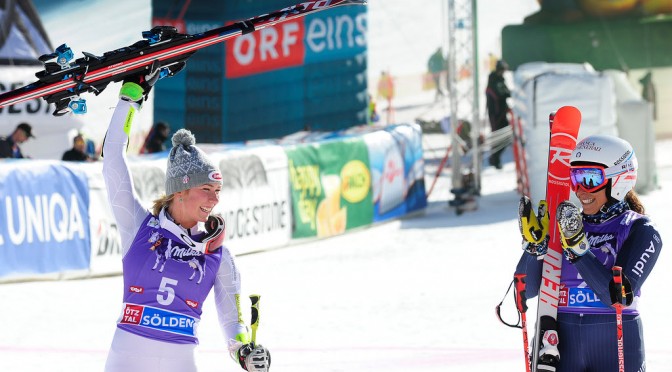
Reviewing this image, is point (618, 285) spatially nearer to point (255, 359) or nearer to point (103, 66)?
point (255, 359)

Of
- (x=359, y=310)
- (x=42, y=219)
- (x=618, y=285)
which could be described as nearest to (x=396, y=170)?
(x=359, y=310)

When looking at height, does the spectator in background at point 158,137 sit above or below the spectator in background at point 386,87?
below

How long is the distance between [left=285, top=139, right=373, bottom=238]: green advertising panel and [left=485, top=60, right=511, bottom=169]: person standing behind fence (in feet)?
19.1

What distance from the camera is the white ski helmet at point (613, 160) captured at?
18.3ft

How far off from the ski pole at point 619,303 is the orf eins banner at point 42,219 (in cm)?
807

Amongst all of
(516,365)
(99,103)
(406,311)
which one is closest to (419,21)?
(99,103)

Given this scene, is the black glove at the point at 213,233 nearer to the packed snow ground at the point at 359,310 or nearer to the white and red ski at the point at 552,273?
the white and red ski at the point at 552,273

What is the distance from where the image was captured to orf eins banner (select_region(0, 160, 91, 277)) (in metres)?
12.3

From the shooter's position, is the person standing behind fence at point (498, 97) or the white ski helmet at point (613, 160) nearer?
the white ski helmet at point (613, 160)

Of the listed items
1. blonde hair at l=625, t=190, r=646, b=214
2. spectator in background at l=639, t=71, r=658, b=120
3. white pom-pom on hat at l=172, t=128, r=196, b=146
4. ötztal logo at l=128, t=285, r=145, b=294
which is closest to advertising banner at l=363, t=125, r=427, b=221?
spectator in background at l=639, t=71, r=658, b=120

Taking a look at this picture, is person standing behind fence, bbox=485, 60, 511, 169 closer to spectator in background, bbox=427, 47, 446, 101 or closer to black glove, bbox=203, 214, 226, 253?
spectator in background, bbox=427, 47, 446, 101

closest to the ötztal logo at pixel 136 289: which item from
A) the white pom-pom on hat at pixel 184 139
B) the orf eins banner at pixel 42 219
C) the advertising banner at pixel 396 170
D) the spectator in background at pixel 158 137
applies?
the white pom-pom on hat at pixel 184 139

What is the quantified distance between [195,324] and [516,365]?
4.76 metres

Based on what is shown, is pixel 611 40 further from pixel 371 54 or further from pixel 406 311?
pixel 406 311
